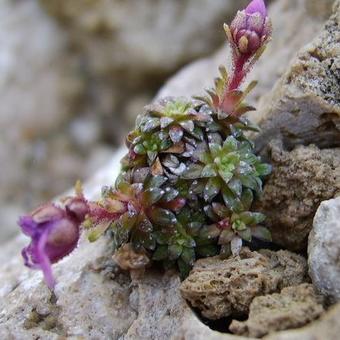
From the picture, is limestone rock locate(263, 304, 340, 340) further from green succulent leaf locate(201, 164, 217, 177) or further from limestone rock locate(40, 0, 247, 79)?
limestone rock locate(40, 0, 247, 79)

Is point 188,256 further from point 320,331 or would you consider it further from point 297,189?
point 320,331

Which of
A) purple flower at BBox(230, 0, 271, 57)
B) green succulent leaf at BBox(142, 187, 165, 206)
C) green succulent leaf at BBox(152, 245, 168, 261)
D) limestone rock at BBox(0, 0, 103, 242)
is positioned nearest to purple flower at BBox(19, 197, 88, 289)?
green succulent leaf at BBox(142, 187, 165, 206)

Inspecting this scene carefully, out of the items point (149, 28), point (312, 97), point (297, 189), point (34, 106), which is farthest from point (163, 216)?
point (34, 106)

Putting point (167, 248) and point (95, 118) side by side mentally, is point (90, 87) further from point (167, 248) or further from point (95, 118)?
point (167, 248)

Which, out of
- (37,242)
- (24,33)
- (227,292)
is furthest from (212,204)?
(24,33)

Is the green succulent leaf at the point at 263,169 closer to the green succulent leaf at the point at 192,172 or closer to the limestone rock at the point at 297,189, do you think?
the limestone rock at the point at 297,189

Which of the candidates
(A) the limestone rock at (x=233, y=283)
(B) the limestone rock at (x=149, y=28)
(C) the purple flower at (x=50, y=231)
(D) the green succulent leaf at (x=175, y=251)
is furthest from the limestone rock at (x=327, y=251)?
(B) the limestone rock at (x=149, y=28)
